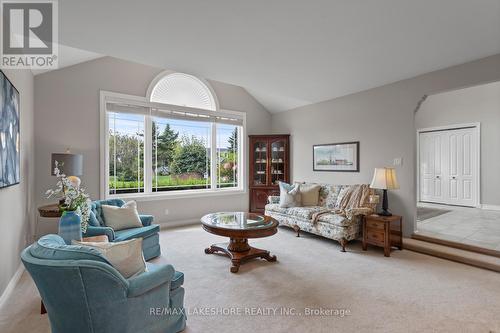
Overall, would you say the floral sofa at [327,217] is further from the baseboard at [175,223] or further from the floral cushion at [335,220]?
the baseboard at [175,223]

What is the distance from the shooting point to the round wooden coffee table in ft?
10.6

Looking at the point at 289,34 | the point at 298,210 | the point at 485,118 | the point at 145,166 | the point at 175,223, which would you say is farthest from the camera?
the point at 485,118

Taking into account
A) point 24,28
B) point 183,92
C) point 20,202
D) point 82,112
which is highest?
point 183,92

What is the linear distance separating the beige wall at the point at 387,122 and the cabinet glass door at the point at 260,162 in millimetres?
1081

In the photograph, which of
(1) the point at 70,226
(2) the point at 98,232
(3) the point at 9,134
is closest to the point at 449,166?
(2) the point at 98,232

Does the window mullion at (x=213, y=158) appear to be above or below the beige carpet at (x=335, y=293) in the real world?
above

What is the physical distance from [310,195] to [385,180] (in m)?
1.52

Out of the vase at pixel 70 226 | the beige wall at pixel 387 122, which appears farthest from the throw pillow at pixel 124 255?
the beige wall at pixel 387 122

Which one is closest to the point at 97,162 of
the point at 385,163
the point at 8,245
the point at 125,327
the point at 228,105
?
the point at 8,245

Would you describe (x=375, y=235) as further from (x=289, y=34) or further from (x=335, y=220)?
(x=289, y=34)

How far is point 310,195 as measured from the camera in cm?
518

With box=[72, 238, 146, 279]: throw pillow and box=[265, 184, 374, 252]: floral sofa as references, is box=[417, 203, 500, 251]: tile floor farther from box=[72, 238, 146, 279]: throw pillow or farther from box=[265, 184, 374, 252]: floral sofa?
box=[72, 238, 146, 279]: throw pillow

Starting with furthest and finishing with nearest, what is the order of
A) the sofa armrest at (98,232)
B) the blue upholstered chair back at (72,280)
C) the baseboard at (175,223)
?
the baseboard at (175,223) < the sofa armrest at (98,232) < the blue upholstered chair back at (72,280)

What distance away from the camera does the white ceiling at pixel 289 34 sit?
2.54m
